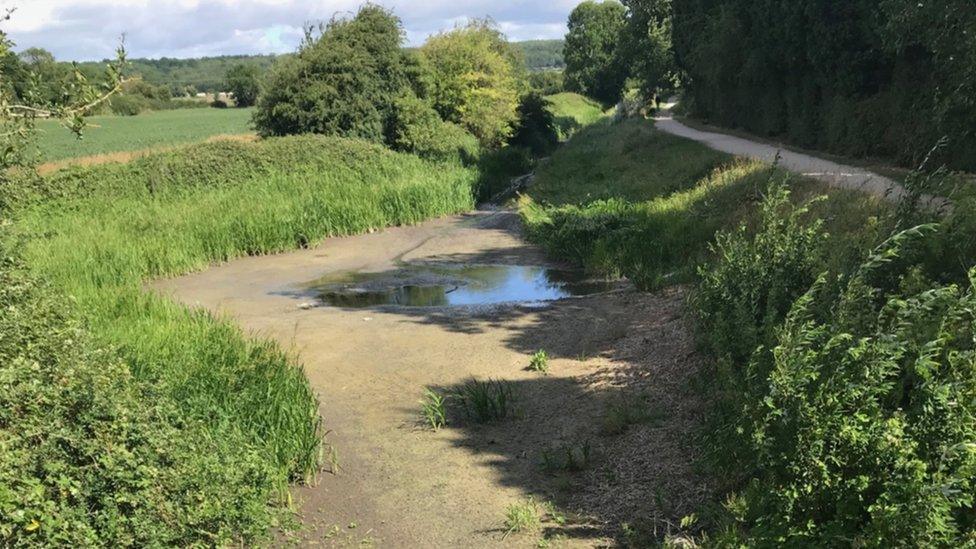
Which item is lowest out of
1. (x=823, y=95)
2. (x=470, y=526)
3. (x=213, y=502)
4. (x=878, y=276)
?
(x=470, y=526)

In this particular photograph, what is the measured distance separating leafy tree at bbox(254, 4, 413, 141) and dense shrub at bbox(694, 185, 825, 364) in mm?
21343

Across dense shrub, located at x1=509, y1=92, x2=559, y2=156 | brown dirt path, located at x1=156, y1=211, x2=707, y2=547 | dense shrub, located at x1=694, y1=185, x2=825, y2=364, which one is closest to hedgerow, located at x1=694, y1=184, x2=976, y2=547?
dense shrub, located at x1=694, y1=185, x2=825, y2=364

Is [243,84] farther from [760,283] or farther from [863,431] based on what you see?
[863,431]

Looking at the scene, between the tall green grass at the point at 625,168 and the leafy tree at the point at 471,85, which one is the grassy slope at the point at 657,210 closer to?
the tall green grass at the point at 625,168

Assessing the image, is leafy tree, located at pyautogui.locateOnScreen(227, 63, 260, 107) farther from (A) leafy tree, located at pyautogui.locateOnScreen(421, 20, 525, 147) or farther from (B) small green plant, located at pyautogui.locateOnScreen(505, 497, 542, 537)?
(B) small green plant, located at pyautogui.locateOnScreen(505, 497, 542, 537)

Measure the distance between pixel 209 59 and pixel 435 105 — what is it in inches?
6891

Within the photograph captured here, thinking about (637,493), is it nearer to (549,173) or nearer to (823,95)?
(823,95)

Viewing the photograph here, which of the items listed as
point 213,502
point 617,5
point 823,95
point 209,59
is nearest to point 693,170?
point 823,95

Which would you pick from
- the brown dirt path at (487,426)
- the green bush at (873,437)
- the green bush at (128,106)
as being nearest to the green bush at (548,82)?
the green bush at (128,106)

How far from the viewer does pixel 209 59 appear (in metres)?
186

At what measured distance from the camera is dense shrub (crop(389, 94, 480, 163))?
28.1 meters

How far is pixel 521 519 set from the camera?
208 inches

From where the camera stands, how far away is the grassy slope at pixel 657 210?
12625mm

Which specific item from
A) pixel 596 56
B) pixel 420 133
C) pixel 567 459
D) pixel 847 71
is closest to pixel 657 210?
pixel 847 71
